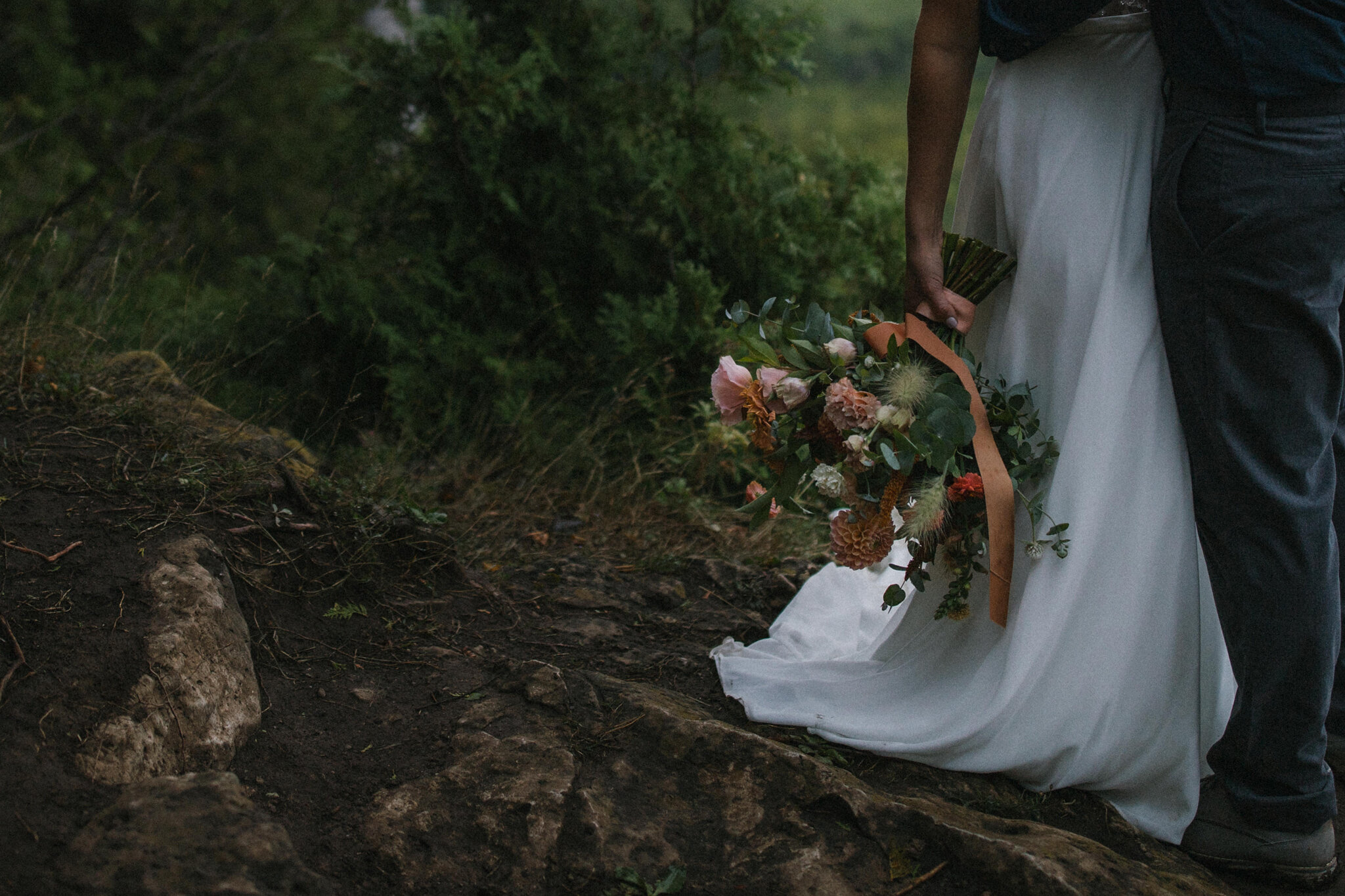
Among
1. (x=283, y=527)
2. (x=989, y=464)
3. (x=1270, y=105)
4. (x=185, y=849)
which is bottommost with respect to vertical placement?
(x=283, y=527)

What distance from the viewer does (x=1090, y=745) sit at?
2271 mm

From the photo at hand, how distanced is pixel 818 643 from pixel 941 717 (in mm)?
577

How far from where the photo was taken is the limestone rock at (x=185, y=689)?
77.0 inches

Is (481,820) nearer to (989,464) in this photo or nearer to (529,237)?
(989,464)

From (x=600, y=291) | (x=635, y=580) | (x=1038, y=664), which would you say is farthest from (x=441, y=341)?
(x=1038, y=664)

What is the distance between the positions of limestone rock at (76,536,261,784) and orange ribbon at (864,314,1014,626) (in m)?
1.59

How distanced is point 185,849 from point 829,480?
1438 mm

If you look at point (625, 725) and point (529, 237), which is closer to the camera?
point (625, 725)

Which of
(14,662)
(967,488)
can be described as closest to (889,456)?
(967,488)

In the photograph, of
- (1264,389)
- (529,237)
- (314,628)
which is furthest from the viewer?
(529,237)

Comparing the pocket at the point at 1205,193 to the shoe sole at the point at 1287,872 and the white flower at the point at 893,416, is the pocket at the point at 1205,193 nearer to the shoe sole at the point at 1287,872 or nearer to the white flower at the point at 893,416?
the white flower at the point at 893,416

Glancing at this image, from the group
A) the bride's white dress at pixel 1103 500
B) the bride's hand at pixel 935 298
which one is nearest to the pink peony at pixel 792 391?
the bride's hand at pixel 935 298

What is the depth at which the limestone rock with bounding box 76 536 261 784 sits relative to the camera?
196cm

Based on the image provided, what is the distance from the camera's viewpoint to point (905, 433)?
2291mm
